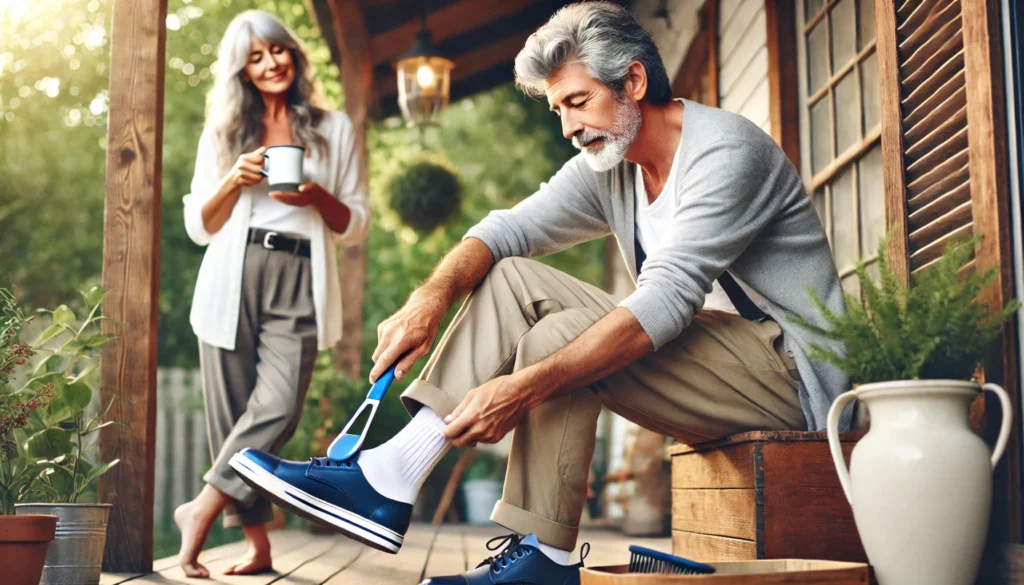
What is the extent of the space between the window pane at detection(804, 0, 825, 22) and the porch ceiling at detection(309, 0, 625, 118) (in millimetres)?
2314

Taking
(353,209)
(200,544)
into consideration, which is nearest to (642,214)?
(353,209)

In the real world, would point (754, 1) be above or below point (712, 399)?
above

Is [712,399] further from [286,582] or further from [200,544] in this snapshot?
[200,544]

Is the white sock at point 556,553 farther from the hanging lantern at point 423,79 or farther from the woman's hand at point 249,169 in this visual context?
the hanging lantern at point 423,79

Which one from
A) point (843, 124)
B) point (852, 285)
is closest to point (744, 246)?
point (852, 285)

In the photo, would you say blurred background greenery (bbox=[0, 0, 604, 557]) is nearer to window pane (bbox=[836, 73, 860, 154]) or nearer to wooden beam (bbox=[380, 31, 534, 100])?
wooden beam (bbox=[380, 31, 534, 100])

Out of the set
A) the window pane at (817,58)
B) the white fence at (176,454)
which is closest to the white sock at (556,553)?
the window pane at (817,58)

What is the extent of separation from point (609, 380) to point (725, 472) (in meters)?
0.27

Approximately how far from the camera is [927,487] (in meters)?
1.43

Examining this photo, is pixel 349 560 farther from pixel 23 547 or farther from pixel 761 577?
pixel 761 577

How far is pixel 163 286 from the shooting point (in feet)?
30.3

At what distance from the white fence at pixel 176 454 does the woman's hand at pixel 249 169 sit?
4.32 m

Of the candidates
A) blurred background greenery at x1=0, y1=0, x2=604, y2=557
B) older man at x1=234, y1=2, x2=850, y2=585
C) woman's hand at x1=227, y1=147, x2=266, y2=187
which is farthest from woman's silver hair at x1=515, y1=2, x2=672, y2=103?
blurred background greenery at x1=0, y1=0, x2=604, y2=557

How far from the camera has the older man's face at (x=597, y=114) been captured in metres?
→ 2.11
